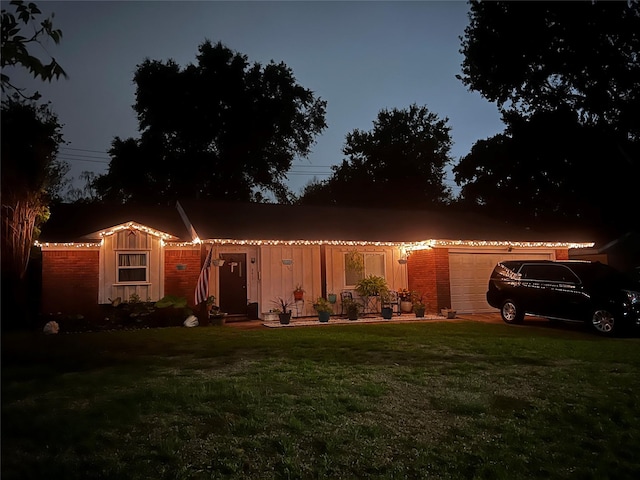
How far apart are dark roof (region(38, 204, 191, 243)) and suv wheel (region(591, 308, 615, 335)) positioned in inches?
458

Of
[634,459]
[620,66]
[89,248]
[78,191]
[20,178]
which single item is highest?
[620,66]

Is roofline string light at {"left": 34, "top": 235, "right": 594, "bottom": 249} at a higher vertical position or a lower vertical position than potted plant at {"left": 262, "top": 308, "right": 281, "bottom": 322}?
higher

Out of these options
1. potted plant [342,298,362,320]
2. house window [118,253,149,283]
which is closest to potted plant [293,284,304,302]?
potted plant [342,298,362,320]

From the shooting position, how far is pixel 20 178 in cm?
1453

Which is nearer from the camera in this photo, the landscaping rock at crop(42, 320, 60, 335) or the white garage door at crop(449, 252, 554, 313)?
the landscaping rock at crop(42, 320, 60, 335)

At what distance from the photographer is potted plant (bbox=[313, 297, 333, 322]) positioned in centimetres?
1516

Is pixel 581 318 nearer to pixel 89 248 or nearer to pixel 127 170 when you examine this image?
pixel 89 248

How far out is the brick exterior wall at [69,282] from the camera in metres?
14.1

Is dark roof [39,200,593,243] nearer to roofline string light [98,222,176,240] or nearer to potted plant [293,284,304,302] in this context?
roofline string light [98,222,176,240]

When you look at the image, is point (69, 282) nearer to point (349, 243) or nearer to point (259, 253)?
point (259, 253)

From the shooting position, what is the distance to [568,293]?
12703 millimetres

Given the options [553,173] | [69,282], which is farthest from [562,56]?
[69,282]

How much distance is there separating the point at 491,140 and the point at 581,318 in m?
18.5

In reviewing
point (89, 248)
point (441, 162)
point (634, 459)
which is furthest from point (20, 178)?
point (441, 162)
